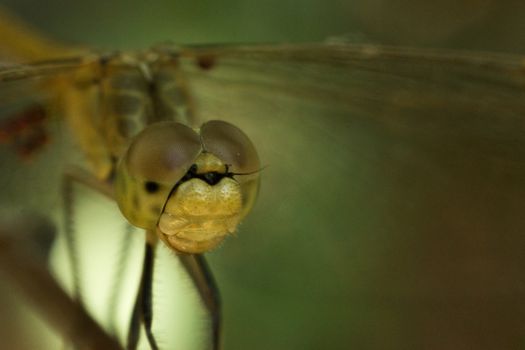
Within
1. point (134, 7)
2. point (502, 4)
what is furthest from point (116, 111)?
point (502, 4)

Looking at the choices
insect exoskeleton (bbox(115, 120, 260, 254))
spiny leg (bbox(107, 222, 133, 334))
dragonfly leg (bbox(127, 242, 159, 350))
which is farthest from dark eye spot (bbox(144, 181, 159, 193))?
spiny leg (bbox(107, 222, 133, 334))

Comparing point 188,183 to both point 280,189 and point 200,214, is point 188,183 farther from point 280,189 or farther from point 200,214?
point 280,189

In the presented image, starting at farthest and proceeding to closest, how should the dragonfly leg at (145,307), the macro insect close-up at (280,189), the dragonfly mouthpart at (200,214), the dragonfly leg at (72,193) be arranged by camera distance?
1. the dragonfly leg at (72,193)
2. the macro insect close-up at (280,189)
3. the dragonfly leg at (145,307)
4. the dragonfly mouthpart at (200,214)

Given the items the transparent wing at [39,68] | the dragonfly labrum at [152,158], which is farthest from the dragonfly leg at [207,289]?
the transparent wing at [39,68]

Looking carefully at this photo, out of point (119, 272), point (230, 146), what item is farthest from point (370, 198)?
point (230, 146)

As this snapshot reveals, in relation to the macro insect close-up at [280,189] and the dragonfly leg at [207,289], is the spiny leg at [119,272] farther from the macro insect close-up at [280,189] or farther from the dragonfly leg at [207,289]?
the dragonfly leg at [207,289]

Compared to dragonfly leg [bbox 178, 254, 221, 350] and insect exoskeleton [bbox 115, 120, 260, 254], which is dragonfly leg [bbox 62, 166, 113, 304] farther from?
insect exoskeleton [bbox 115, 120, 260, 254]

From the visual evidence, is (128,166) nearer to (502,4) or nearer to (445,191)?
(445,191)
